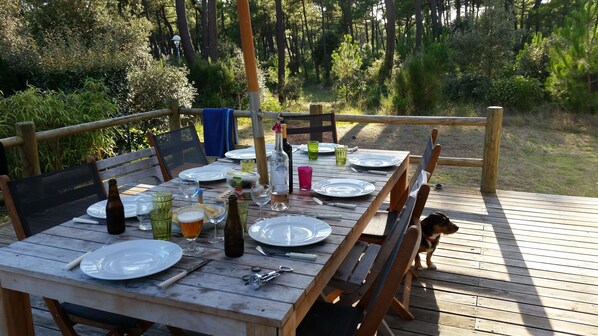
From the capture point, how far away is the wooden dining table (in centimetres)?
130

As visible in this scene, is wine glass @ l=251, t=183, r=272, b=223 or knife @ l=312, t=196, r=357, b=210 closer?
wine glass @ l=251, t=183, r=272, b=223

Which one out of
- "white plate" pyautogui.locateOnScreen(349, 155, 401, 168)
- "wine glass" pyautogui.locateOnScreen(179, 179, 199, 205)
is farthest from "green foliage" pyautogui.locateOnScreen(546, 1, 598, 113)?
"wine glass" pyautogui.locateOnScreen(179, 179, 199, 205)

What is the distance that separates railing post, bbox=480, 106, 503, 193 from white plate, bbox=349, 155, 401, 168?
185cm

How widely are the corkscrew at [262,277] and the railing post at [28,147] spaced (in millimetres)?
2948

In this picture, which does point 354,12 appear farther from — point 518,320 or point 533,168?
point 518,320

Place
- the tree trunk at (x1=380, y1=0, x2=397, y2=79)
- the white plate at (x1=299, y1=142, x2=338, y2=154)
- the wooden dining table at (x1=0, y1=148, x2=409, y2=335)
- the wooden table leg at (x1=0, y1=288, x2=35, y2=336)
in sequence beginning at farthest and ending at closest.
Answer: the tree trunk at (x1=380, y1=0, x2=397, y2=79) → the white plate at (x1=299, y1=142, x2=338, y2=154) → the wooden table leg at (x1=0, y1=288, x2=35, y2=336) → the wooden dining table at (x1=0, y1=148, x2=409, y2=335)

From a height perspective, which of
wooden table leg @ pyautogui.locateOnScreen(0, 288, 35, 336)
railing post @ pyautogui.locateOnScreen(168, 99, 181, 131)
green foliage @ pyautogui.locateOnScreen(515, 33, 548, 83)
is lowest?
wooden table leg @ pyautogui.locateOnScreen(0, 288, 35, 336)

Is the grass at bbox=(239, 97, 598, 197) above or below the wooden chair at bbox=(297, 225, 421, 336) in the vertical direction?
below

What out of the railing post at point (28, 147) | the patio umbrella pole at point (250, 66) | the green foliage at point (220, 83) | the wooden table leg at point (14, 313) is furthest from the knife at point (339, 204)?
the green foliage at point (220, 83)

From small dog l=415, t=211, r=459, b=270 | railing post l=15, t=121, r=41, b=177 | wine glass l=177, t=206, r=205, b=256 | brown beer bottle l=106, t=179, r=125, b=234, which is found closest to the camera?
wine glass l=177, t=206, r=205, b=256

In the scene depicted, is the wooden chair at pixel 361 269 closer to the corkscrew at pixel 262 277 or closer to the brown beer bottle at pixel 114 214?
the corkscrew at pixel 262 277

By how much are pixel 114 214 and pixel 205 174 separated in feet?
2.86

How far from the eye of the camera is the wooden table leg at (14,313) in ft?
5.45

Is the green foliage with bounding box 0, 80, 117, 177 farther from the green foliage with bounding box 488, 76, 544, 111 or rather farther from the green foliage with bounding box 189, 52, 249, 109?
the green foliage with bounding box 488, 76, 544, 111
